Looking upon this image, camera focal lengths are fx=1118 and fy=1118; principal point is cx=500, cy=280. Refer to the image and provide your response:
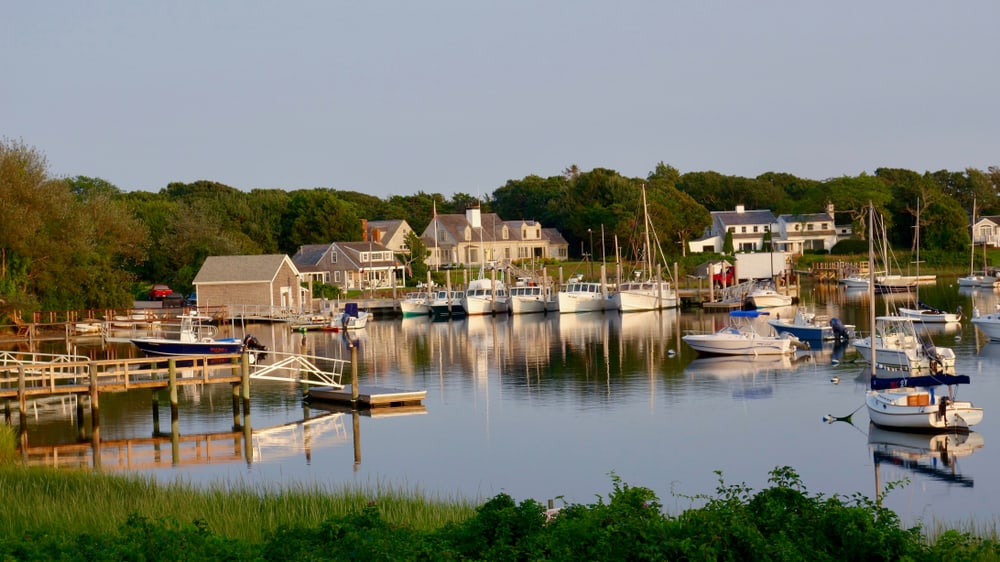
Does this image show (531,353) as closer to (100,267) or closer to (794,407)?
(794,407)

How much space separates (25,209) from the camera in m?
64.7

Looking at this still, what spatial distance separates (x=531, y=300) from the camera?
82.6m

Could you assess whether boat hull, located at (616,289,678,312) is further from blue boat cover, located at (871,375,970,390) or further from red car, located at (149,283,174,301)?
blue boat cover, located at (871,375,970,390)

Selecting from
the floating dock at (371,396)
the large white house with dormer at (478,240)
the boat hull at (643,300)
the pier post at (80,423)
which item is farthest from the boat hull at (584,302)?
the pier post at (80,423)

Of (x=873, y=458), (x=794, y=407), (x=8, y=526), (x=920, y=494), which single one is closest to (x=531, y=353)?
(x=794, y=407)

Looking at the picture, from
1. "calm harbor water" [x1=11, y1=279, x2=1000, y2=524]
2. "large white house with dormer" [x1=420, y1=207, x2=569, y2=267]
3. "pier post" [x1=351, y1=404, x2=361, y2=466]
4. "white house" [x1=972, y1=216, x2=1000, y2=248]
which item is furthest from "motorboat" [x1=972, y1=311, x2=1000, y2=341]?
"white house" [x1=972, y1=216, x2=1000, y2=248]

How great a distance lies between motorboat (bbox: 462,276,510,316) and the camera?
266 ft

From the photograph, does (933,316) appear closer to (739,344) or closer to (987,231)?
(739,344)

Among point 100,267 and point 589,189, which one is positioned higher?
point 589,189

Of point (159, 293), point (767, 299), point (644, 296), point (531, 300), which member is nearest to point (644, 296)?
point (644, 296)

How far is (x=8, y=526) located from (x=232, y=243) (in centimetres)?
7571

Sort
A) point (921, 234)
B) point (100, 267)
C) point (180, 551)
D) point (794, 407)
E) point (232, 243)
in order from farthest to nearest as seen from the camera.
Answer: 1. point (921, 234)
2. point (232, 243)
3. point (100, 267)
4. point (794, 407)
5. point (180, 551)

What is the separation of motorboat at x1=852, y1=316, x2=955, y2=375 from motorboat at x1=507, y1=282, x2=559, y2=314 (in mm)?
38542

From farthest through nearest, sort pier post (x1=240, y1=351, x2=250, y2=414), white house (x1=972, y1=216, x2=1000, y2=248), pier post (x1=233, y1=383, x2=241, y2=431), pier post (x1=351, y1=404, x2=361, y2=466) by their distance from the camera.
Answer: white house (x1=972, y1=216, x2=1000, y2=248)
pier post (x1=233, y1=383, x2=241, y2=431)
pier post (x1=240, y1=351, x2=250, y2=414)
pier post (x1=351, y1=404, x2=361, y2=466)
